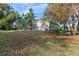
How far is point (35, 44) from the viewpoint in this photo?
1691mm

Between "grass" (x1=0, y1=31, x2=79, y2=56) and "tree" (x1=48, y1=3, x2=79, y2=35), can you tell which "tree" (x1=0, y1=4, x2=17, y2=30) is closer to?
"grass" (x1=0, y1=31, x2=79, y2=56)

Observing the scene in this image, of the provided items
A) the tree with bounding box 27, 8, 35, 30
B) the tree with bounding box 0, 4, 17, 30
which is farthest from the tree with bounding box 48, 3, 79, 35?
Result: the tree with bounding box 0, 4, 17, 30

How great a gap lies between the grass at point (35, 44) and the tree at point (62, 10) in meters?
0.18

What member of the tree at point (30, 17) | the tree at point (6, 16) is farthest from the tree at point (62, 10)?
the tree at point (6, 16)

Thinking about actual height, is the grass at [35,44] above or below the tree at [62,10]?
below

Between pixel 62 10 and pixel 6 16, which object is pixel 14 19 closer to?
pixel 6 16

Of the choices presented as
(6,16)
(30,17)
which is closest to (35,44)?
(30,17)

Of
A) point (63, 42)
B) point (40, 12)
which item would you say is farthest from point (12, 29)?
→ point (63, 42)

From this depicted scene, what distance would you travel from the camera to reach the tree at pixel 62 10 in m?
1.70

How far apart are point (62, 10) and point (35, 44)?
40 centimetres

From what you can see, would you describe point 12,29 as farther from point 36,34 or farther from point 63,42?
point 63,42

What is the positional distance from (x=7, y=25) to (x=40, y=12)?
1.06ft

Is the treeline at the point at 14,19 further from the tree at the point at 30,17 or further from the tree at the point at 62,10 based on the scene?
the tree at the point at 62,10

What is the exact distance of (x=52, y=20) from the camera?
1.71 m
